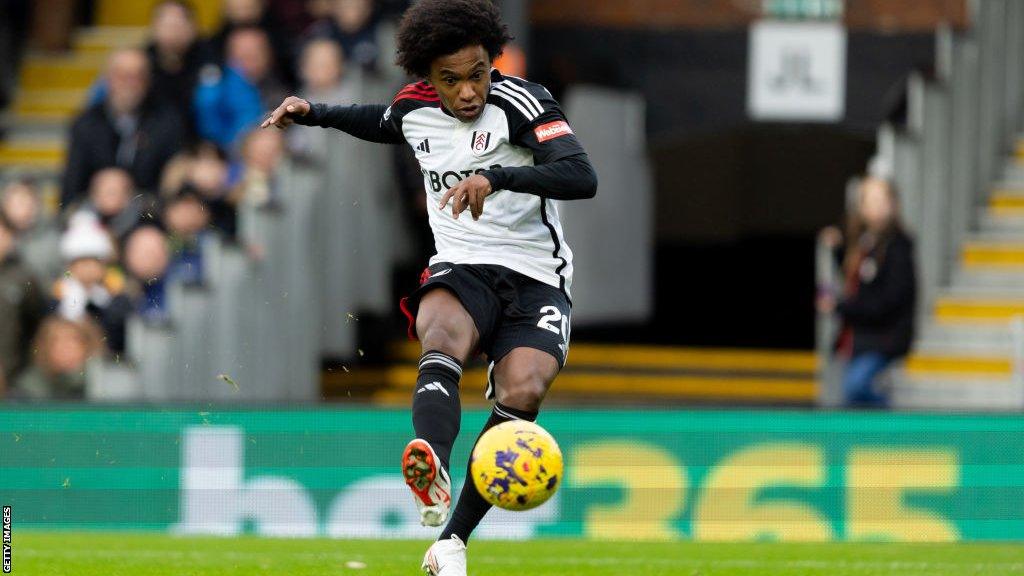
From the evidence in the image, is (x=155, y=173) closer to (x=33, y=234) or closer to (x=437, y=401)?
(x=33, y=234)

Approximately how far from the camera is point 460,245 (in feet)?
24.7

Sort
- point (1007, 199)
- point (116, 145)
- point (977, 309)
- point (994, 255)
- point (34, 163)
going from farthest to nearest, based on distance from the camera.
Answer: point (34, 163) → point (1007, 199) → point (994, 255) → point (977, 309) → point (116, 145)

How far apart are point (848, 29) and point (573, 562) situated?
837 cm

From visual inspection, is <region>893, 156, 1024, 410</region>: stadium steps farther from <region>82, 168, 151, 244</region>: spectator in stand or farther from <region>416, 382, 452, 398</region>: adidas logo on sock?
<region>416, 382, 452, 398</region>: adidas logo on sock

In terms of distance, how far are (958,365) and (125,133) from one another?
244 inches

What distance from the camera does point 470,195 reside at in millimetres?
6645

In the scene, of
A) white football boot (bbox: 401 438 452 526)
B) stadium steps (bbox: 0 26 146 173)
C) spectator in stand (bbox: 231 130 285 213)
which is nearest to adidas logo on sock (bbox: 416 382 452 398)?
white football boot (bbox: 401 438 452 526)

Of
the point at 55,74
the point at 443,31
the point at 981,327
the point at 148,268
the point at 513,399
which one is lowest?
the point at 981,327

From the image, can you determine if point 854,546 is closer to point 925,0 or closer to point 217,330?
point 217,330

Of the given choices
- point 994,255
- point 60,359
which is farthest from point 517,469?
point 994,255

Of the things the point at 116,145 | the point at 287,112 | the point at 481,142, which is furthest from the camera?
the point at 116,145

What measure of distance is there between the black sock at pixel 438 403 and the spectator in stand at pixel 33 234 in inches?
272

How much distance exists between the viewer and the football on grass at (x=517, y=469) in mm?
6781

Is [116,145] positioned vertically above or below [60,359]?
above
